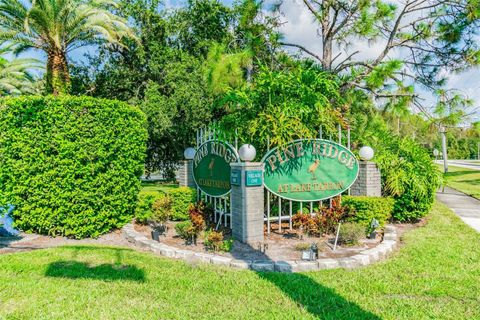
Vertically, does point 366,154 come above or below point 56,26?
below

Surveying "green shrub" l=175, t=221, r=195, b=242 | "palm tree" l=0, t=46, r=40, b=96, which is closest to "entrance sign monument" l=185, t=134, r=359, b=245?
"green shrub" l=175, t=221, r=195, b=242

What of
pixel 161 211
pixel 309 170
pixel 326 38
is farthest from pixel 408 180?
pixel 161 211

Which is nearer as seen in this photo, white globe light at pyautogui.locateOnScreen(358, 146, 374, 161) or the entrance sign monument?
the entrance sign monument

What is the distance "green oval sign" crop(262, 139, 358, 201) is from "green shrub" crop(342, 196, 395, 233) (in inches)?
18.5

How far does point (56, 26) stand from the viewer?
11.4 metres

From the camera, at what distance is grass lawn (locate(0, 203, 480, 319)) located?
133 inches

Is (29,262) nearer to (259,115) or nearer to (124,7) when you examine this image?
(259,115)

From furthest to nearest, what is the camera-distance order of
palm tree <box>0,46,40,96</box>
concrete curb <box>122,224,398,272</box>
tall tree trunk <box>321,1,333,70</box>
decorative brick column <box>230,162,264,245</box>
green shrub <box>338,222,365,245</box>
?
palm tree <box>0,46,40,96</box> < tall tree trunk <box>321,1,333,70</box> < decorative brick column <box>230,162,264,245</box> < green shrub <box>338,222,365,245</box> < concrete curb <box>122,224,398,272</box>

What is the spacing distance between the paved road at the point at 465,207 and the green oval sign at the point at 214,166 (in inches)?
197

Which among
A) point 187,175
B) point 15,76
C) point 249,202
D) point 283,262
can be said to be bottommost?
point 283,262

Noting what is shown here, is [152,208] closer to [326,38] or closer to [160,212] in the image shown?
[160,212]

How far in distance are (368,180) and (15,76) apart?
704 inches

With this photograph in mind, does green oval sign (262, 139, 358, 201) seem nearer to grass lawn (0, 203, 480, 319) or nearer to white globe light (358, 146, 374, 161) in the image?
white globe light (358, 146, 374, 161)

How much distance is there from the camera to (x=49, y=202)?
20.9ft
